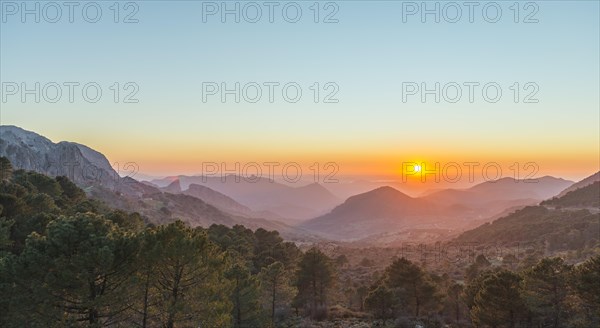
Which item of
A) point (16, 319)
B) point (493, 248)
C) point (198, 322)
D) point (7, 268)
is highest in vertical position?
point (7, 268)

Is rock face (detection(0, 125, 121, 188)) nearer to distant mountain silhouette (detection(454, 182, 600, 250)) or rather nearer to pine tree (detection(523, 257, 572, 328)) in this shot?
distant mountain silhouette (detection(454, 182, 600, 250))

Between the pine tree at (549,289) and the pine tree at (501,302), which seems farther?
the pine tree at (501,302)

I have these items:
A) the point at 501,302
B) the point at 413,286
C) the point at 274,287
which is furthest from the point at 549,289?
the point at 274,287

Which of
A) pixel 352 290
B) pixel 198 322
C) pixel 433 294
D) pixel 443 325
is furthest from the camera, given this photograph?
pixel 352 290

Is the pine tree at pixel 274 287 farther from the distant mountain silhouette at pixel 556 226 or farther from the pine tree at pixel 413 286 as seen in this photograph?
the distant mountain silhouette at pixel 556 226

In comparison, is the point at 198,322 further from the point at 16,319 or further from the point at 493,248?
the point at 493,248

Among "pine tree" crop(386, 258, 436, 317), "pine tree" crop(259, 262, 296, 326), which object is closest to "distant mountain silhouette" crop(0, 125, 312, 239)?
"pine tree" crop(259, 262, 296, 326)

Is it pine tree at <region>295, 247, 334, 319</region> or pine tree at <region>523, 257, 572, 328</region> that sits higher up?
pine tree at <region>523, 257, 572, 328</region>

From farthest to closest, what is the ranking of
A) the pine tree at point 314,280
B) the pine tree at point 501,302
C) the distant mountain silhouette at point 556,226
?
the distant mountain silhouette at point 556,226
the pine tree at point 314,280
the pine tree at point 501,302

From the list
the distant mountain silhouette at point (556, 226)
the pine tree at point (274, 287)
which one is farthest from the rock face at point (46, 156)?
the distant mountain silhouette at point (556, 226)

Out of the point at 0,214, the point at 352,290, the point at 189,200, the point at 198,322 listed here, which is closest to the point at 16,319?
the point at 198,322

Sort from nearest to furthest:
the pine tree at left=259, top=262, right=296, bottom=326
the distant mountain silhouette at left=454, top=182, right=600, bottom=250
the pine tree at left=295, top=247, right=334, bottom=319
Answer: the pine tree at left=259, top=262, right=296, bottom=326, the pine tree at left=295, top=247, right=334, bottom=319, the distant mountain silhouette at left=454, top=182, right=600, bottom=250
